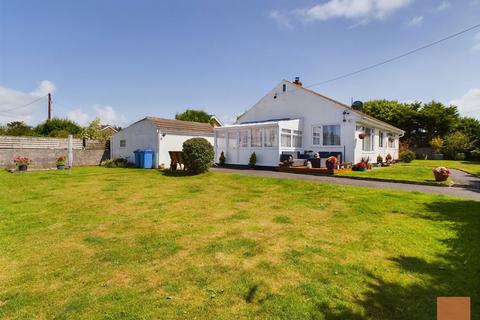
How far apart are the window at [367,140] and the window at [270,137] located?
672 centimetres

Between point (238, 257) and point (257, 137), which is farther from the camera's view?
point (257, 137)

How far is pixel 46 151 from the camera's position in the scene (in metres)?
23.1

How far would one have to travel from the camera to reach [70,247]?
17.8 feet

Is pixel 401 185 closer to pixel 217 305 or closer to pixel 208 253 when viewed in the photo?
pixel 208 253

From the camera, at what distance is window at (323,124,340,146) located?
1933cm

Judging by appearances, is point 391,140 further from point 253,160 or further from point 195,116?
point 195,116

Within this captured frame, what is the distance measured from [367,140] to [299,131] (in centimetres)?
537

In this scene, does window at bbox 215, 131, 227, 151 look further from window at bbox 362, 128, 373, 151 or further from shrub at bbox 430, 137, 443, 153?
shrub at bbox 430, 137, 443, 153

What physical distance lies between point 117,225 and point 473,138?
4324 centimetres

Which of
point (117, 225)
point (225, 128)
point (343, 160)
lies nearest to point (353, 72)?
point (343, 160)

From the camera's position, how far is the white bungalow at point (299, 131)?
18812 mm

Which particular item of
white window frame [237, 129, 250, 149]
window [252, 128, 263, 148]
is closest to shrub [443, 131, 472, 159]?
window [252, 128, 263, 148]

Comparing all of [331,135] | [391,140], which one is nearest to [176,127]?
[331,135]

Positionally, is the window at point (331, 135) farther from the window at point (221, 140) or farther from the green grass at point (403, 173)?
the window at point (221, 140)
